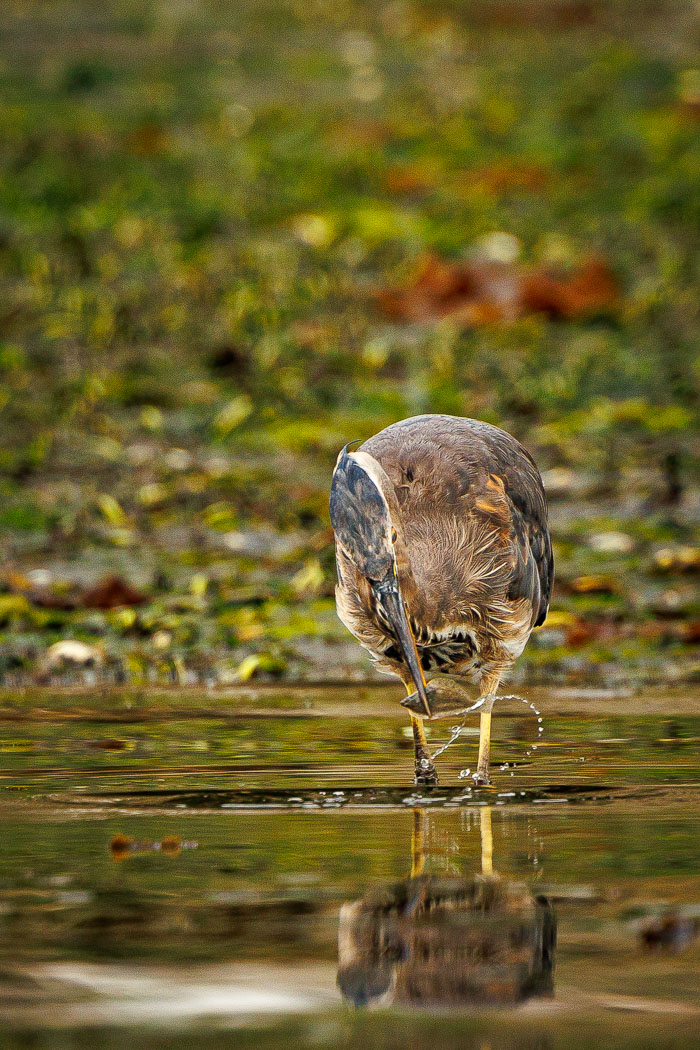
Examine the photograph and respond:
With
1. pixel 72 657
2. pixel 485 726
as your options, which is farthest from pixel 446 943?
pixel 72 657

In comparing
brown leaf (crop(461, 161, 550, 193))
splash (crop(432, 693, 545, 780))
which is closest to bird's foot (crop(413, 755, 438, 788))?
splash (crop(432, 693, 545, 780))

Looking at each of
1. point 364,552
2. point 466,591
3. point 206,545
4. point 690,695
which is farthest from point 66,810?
point 206,545

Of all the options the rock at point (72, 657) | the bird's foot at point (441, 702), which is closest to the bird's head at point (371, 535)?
the bird's foot at point (441, 702)

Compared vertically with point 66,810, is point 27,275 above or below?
above

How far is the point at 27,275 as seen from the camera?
1406 cm

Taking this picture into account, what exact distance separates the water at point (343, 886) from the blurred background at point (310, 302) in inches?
Result: 77.3

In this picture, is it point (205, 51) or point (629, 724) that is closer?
point (629, 724)

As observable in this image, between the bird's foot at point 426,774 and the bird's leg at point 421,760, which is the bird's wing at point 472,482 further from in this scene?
the bird's foot at point 426,774

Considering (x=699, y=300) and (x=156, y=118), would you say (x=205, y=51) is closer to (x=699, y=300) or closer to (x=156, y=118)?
(x=156, y=118)

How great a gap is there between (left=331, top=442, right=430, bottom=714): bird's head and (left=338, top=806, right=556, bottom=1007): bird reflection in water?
1.13m

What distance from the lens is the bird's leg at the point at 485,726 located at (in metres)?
5.78

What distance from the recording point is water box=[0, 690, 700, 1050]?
308cm

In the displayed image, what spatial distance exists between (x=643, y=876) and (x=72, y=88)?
593 inches

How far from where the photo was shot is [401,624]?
208 inches
